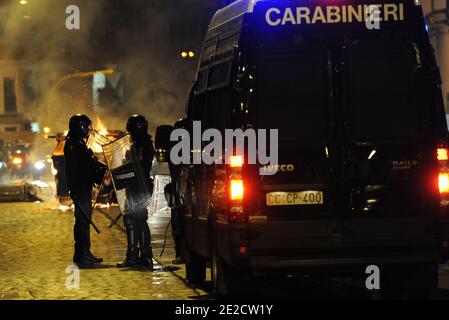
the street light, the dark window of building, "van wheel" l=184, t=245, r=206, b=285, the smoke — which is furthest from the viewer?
the dark window of building

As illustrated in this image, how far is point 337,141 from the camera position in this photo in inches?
301

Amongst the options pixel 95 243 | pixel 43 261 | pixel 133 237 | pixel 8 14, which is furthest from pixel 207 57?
pixel 8 14

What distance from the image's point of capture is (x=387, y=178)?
7672mm

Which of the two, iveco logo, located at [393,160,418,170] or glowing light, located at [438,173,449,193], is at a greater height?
iveco logo, located at [393,160,418,170]

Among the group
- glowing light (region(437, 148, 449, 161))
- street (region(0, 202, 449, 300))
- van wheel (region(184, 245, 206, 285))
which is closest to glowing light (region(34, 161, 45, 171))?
street (region(0, 202, 449, 300))

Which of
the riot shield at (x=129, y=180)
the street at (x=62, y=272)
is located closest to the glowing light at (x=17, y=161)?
the street at (x=62, y=272)

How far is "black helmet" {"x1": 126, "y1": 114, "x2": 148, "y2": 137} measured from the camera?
37.4 ft

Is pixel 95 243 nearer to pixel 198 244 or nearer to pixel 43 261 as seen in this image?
pixel 43 261

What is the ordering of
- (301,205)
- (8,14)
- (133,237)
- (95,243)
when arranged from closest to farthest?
(301,205) < (133,237) < (95,243) < (8,14)

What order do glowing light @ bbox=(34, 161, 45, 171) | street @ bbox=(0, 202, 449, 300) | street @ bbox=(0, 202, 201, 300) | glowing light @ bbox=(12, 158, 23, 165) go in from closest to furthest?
street @ bbox=(0, 202, 449, 300), street @ bbox=(0, 202, 201, 300), glowing light @ bbox=(34, 161, 45, 171), glowing light @ bbox=(12, 158, 23, 165)

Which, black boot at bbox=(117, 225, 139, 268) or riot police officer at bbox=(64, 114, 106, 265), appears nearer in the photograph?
black boot at bbox=(117, 225, 139, 268)

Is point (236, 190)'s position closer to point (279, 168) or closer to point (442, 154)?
point (279, 168)

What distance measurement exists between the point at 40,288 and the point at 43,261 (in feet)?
8.37

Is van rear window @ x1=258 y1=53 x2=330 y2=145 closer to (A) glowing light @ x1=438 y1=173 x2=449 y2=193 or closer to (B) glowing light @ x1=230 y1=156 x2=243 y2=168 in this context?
(B) glowing light @ x1=230 y1=156 x2=243 y2=168
